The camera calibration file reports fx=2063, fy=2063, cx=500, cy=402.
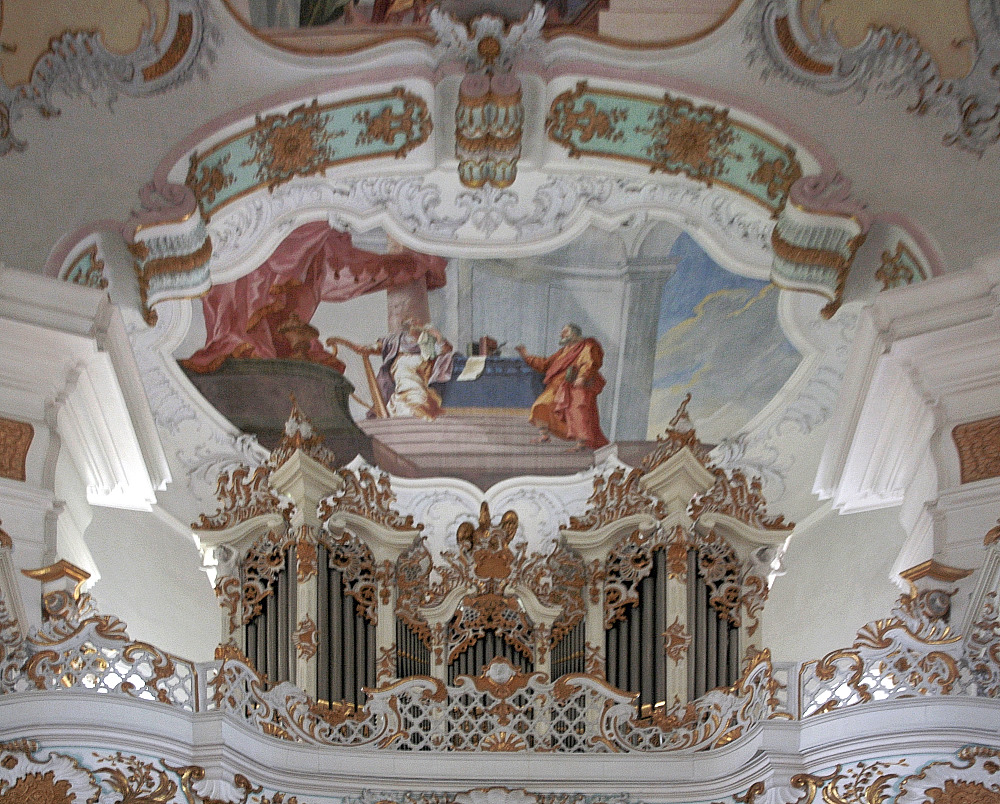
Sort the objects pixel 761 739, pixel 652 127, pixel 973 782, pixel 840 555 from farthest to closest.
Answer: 1. pixel 840 555
2. pixel 652 127
3. pixel 761 739
4. pixel 973 782

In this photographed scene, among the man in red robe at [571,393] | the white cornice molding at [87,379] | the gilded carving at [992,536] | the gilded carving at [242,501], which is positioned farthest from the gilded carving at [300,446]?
the gilded carving at [992,536]

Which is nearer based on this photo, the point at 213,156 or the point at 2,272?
the point at 2,272

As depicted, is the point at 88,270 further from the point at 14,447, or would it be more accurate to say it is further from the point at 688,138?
the point at 688,138

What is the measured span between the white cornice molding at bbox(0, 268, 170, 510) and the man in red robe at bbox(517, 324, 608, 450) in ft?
11.1

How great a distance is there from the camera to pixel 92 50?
13.9 meters

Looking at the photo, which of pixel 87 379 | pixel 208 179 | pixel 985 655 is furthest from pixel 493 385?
pixel 985 655

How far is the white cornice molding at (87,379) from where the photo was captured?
42.0ft

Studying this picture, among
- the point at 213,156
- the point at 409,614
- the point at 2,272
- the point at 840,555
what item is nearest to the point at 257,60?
the point at 213,156

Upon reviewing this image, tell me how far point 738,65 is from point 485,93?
177 centimetres

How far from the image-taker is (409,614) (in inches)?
548

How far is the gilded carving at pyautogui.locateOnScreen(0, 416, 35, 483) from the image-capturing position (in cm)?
1264

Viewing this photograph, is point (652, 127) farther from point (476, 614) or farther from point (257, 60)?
point (476, 614)

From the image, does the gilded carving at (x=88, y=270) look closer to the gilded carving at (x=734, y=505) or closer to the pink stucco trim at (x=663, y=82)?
the pink stucco trim at (x=663, y=82)

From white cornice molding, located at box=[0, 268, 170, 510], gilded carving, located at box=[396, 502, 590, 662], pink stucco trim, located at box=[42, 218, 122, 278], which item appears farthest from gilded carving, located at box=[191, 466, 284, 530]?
pink stucco trim, located at box=[42, 218, 122, 278]
